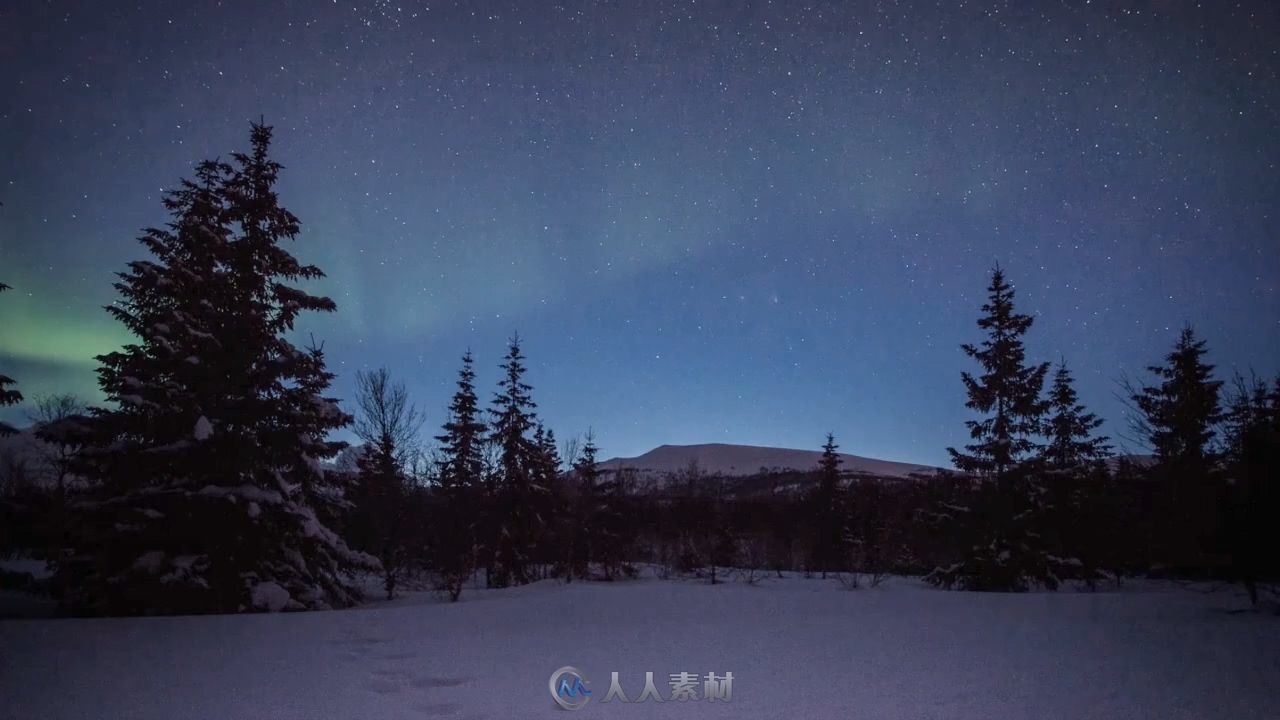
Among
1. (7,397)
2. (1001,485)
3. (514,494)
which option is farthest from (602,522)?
(7,397)

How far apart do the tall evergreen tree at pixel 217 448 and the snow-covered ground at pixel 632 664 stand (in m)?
4.24

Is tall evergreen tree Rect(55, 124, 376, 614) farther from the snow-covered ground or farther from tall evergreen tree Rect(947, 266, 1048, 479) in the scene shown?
tall evergreen tree Rect(947, 266, 1048, 479)

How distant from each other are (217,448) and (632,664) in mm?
10623

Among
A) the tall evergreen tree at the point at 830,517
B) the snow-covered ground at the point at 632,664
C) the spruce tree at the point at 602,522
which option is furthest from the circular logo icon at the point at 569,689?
the tall evergreen tree at the point at 830,517

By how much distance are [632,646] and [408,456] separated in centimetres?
2380

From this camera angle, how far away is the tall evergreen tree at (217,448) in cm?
1180

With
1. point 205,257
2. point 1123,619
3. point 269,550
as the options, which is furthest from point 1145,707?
point 205,257

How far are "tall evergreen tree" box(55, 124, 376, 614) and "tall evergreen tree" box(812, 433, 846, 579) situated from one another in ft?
107

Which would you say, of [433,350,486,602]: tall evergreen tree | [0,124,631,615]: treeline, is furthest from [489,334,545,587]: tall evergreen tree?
[0,124,631,615]: treeline

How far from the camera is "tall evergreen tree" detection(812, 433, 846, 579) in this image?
1564 inches

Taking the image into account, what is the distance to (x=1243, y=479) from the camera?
11.3m

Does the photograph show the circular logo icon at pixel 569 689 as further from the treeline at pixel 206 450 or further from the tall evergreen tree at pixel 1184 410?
the tall evergreen tree at pixel 1184 410

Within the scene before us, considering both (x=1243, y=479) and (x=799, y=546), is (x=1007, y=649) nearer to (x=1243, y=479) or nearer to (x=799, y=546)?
(x=1243, y=479)

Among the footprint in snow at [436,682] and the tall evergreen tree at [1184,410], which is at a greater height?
the tall evergreen tree at [1184,410]
